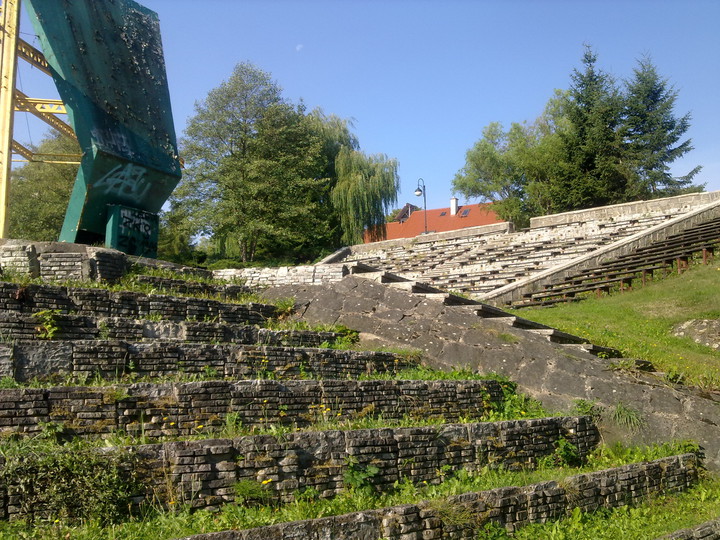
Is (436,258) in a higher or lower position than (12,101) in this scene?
lower

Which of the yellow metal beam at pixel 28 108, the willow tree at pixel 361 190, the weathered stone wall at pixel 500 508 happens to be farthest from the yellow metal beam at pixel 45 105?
the willow tree at pixel 361 190

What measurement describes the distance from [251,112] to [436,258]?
32.9 feet

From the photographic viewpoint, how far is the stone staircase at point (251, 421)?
5324 mm

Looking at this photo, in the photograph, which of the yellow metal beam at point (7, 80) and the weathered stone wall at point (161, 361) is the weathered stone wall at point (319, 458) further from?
the yellow metal beam at point (7, 80)

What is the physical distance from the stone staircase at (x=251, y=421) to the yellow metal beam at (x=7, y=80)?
585cm

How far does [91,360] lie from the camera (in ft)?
22.4

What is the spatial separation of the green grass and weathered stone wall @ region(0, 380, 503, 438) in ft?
13.7

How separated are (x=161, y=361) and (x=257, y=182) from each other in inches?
780

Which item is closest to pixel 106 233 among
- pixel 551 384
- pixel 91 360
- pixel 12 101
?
pixel 12 101

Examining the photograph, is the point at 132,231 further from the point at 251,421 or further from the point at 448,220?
the point at 448,220

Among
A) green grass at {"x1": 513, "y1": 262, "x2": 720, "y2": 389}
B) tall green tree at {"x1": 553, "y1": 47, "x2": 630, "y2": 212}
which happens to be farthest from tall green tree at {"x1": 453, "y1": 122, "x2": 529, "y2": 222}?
green grass at {"x1": 513, "y1": 262, "x2": 720, "y2": 389}

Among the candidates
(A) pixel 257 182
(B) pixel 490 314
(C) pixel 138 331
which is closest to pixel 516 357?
(B) pixel 490 314

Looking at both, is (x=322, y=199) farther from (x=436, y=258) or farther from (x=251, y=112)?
(x=436, y=258)

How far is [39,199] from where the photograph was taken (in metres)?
26.3
